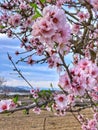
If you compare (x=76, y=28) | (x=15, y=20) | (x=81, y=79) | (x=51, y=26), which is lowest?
(x=81, y=79)

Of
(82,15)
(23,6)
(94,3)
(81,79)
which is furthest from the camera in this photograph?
(23,6)

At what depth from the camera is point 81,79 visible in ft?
6.63

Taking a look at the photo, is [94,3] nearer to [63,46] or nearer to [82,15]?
[63,46]

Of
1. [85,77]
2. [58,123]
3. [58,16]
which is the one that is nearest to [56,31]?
[58,16]

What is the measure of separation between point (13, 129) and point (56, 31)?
17.0 m

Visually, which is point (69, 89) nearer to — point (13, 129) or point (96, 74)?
point (96, 74)

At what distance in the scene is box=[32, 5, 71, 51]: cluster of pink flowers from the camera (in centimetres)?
→ 172

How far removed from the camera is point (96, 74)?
203cm

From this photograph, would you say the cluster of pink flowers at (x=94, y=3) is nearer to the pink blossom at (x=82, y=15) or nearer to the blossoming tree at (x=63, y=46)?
the blossoming tree at (x=63, y=46)

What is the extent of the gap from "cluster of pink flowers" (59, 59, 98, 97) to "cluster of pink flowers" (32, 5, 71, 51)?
300mm

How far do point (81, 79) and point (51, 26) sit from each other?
0.42 metres

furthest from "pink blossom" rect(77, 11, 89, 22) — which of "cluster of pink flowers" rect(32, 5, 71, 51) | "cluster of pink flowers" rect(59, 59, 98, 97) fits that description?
"cluster of pink flowers" rect(32, 5, 71, 51)

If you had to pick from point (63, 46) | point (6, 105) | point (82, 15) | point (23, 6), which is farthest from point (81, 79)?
point (23, 6)

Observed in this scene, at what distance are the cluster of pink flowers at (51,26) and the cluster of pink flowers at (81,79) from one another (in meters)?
0.30
